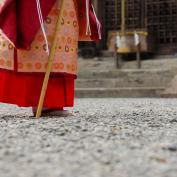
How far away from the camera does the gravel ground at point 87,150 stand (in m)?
1.95

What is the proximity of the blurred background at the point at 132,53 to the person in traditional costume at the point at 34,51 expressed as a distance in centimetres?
567

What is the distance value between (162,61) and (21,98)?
8276 millimetres

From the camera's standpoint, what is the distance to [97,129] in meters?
3.19

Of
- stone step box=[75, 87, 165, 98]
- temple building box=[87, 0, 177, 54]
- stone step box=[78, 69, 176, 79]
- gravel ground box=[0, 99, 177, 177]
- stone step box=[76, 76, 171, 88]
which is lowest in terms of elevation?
stone step box=[75, 87, 165, 98]

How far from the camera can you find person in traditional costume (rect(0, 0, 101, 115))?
12.7ft

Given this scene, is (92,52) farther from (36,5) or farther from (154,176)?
(154,176)

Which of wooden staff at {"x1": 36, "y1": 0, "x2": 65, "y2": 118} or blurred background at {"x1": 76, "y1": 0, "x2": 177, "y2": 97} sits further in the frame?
blurred background at {"x1": 76, "y1": 0, "x2": 177, "y2": 97}

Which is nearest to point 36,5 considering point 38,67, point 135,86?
point 38,67

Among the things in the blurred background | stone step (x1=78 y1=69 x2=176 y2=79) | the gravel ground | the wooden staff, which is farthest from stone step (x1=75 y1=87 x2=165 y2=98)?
the gravel ground

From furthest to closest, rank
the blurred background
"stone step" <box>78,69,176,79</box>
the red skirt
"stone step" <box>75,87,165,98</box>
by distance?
"stone step" <box>78,69,176,79</box> → the blurred background → "stone step" <box>75,87,165,98</box> → the red skirt

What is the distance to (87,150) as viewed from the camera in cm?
237

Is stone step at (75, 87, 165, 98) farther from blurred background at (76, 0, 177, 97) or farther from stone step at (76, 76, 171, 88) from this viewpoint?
stone step at (76, 76, 171, 88)

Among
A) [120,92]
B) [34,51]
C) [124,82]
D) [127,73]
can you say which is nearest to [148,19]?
[127,73]

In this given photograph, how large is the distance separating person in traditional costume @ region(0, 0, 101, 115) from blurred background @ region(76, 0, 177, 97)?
567 cm
